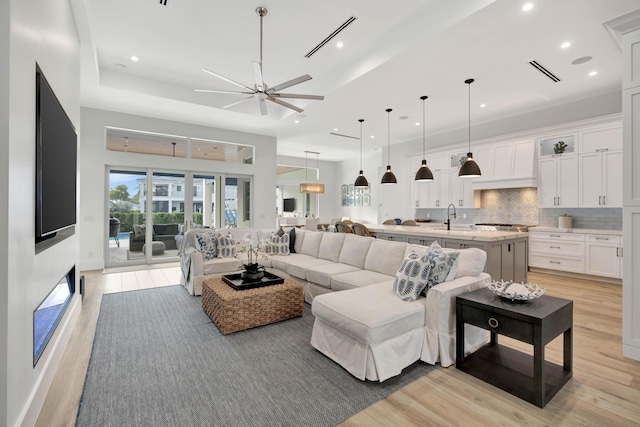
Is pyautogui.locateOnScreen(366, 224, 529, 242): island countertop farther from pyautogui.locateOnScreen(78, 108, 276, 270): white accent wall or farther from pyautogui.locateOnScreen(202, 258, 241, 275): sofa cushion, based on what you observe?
pyautogui.locateOnScreen(78, 108, 276, 270): white accent wall

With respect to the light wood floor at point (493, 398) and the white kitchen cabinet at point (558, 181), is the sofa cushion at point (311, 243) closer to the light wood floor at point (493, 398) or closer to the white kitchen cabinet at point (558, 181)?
the light wood floor at point (493, 398)

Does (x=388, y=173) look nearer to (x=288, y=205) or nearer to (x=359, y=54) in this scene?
(x=359, y=54)

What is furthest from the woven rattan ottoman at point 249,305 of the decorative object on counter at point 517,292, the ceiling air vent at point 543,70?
the ceiling air vent at point 543,70

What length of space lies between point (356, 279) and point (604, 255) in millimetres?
4546

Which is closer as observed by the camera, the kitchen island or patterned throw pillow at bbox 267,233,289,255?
the kitchen island

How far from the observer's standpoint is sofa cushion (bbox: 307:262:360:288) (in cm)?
358

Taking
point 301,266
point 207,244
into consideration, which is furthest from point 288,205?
point 301,266

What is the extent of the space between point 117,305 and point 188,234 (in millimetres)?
1347

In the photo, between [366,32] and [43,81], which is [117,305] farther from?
[366,32]

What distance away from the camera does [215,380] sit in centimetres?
218

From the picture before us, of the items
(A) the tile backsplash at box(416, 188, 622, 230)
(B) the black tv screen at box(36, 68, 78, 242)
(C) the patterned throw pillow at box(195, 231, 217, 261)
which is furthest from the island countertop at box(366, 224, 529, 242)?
(B) the black tv screen at box(36, 68, 78, 242)

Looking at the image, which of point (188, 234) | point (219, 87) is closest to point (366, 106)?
point (219, 87)

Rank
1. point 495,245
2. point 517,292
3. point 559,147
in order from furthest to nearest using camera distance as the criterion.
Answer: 1. point 559,147
2. point 495,245
3. point 517,292

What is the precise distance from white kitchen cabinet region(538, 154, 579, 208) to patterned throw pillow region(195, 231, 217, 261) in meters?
6.07
